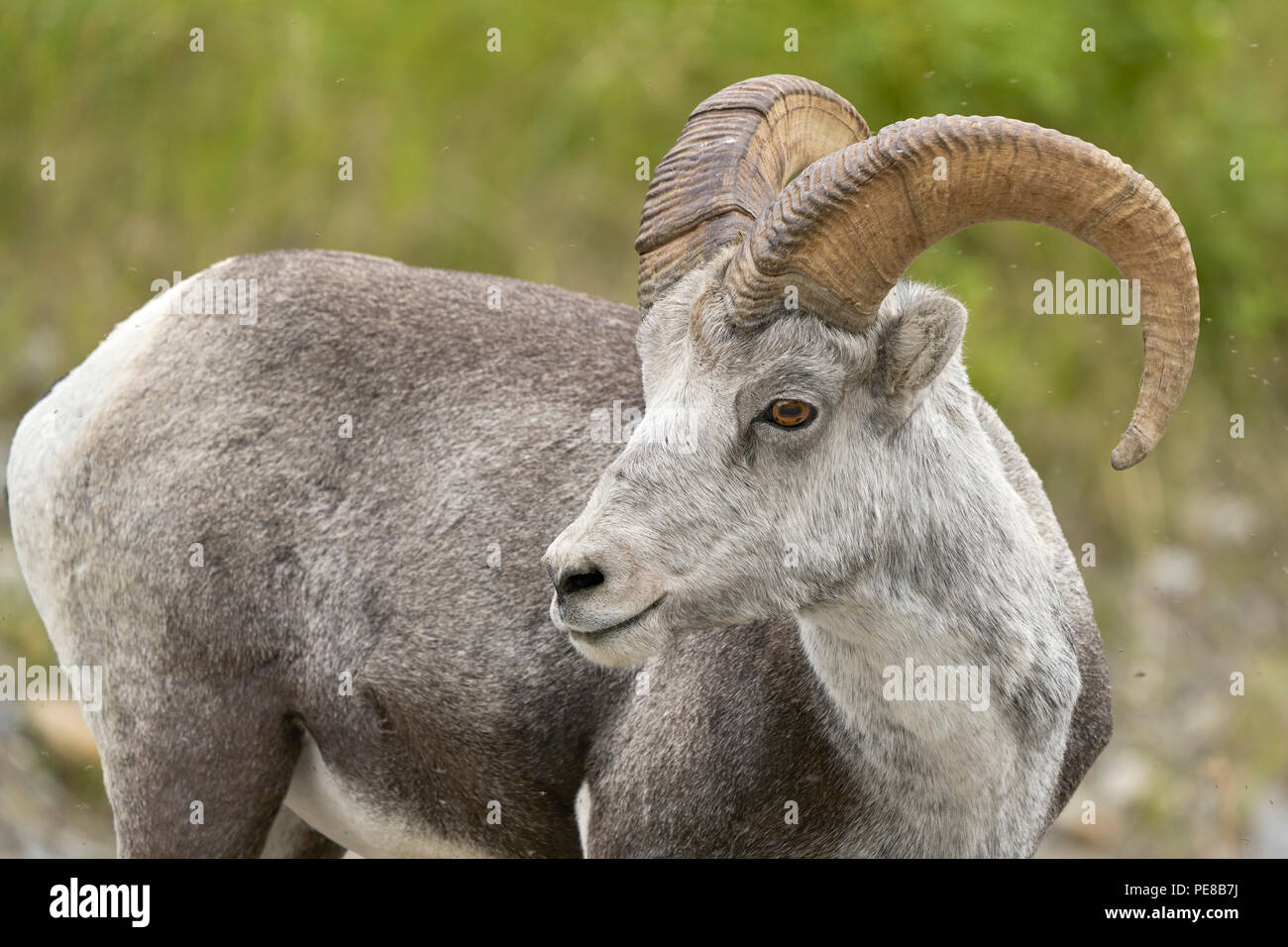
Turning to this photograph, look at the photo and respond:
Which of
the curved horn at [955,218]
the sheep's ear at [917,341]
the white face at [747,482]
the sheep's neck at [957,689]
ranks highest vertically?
the curved horn at [955,218]

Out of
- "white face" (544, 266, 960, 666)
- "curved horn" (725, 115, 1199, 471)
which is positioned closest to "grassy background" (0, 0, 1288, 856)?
"curved horn" (725, 115, 1199, 471)

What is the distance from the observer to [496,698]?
5531 millimetres

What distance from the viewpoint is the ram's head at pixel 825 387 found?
446 cm

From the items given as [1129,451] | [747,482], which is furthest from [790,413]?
[1129,451]

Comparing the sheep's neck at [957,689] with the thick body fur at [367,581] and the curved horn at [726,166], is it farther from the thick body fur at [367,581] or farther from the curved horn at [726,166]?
the curved horn at [726,166]

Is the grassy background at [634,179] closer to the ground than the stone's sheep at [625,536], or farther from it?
farther from it

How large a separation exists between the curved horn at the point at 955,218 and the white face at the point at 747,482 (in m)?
0.15

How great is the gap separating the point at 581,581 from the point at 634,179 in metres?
8.13

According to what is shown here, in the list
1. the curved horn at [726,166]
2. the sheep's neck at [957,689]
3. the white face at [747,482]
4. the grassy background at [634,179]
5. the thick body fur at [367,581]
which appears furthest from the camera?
the grassy background at [634,179]

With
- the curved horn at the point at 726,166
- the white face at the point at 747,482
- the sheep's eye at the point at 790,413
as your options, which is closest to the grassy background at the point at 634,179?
the curved horn at the point at 726,166

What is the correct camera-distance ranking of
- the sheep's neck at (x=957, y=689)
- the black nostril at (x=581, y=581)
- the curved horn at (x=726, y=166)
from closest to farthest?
the black nostril at (x=581, y=581) < the sheep's neck at (x=957, y=689) < the curved horn at (x=726, y=166)

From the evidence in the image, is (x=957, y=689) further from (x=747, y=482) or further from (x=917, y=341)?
(x=917, y=341)

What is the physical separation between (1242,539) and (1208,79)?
12.4 feet

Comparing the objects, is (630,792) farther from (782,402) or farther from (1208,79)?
(1208,79)
